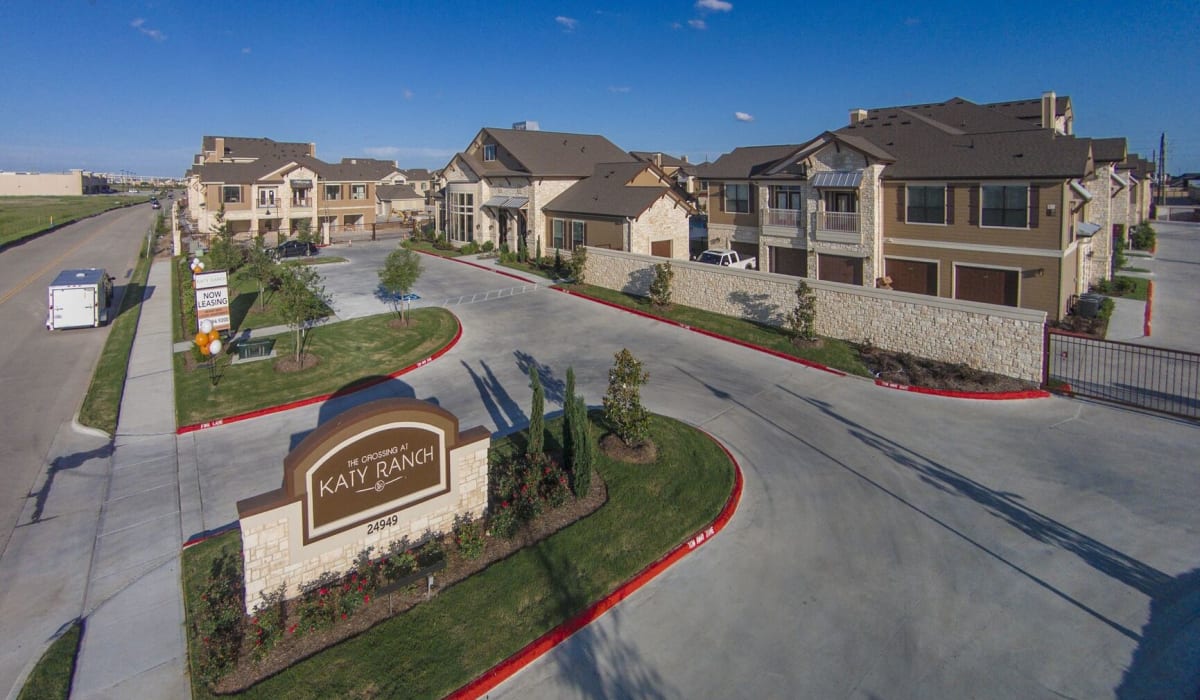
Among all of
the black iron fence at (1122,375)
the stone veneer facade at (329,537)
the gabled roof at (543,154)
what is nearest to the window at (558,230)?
the gabled roof at (543,154)

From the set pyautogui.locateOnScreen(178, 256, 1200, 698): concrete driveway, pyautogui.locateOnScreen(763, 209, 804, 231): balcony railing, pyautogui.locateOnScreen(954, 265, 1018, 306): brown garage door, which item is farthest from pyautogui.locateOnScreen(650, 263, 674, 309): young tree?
pyautogui.locateOnScreen(954, 265, 1018, 306): brown garage door

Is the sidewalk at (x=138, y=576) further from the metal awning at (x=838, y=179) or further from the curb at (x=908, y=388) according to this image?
the metal awning at (x=838, y=179)

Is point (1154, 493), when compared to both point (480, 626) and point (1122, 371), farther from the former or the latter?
point (480, 626)

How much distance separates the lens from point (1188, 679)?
866cm

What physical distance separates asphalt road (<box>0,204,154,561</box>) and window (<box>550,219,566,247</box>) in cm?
2412

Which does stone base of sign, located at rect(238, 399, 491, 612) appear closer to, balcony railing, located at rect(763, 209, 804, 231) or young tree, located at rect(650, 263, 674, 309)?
young tree, located at rect(650, 263, 674, 309)

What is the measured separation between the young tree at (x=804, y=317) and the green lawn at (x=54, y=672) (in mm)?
21195

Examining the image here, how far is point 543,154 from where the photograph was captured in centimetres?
4609

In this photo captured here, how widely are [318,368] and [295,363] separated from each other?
79 cm

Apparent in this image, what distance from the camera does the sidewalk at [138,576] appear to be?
8953 mm

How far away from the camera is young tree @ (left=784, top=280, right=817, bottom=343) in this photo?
77.6 feet

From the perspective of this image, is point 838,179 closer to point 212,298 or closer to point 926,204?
point 926,204

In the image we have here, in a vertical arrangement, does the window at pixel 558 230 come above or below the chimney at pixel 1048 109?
below

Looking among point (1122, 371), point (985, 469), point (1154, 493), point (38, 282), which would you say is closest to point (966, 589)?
point (985, 469)
